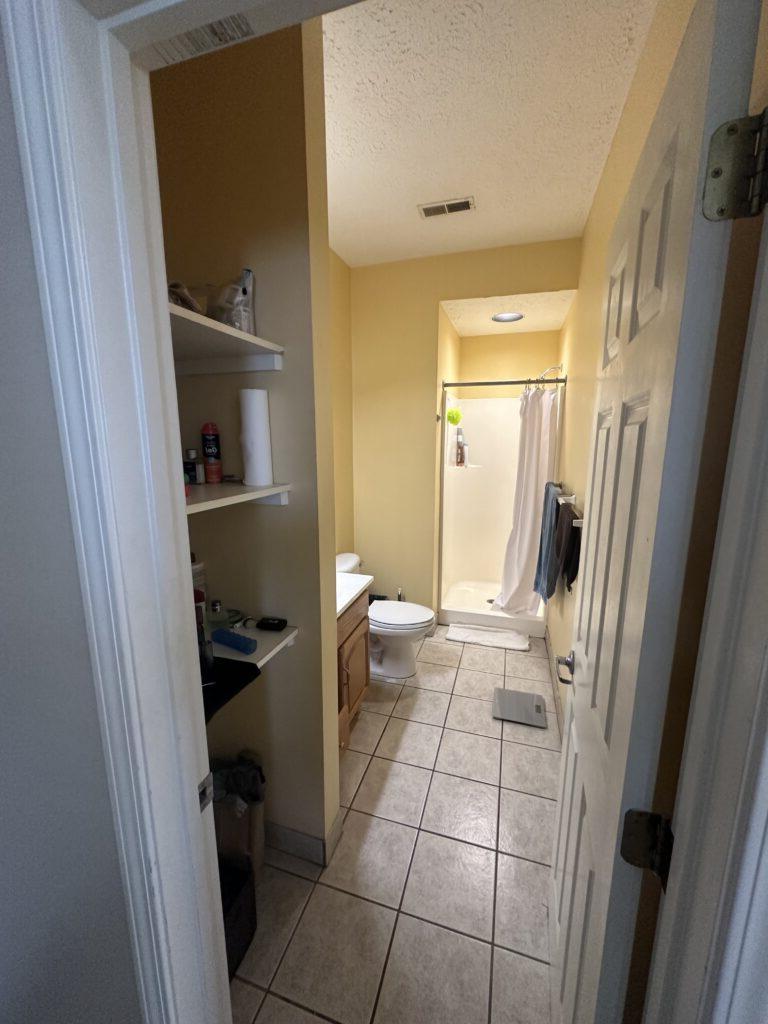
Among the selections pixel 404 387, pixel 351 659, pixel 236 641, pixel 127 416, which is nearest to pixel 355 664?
pixel 351 659

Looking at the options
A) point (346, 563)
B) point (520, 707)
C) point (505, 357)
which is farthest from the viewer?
point (505, 357)

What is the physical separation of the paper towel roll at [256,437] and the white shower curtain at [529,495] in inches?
93.9

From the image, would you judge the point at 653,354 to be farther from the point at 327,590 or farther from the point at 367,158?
the point at 367,158

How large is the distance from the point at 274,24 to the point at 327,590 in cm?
119

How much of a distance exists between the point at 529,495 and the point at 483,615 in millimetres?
1012

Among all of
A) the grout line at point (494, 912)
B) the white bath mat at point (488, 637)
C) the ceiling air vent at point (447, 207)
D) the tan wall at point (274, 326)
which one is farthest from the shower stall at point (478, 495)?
the tan wall at point (274, 326)

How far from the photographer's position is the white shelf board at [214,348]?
88 centimetres

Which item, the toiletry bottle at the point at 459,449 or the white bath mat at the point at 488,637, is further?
the toiletry bottle at the point at 459,449

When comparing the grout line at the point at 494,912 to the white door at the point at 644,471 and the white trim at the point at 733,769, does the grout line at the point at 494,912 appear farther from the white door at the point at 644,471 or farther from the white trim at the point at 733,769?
the white trim at the point at 733,769

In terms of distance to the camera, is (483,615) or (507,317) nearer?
(507,317)

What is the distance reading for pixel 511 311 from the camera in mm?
2816

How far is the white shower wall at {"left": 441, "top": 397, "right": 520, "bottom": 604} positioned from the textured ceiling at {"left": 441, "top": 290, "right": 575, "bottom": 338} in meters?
0.58

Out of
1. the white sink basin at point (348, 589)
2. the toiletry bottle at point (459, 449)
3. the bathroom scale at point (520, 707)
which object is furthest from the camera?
the toiletry bottle at point (459, 449)

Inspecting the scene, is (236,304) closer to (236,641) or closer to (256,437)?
(256,437)
